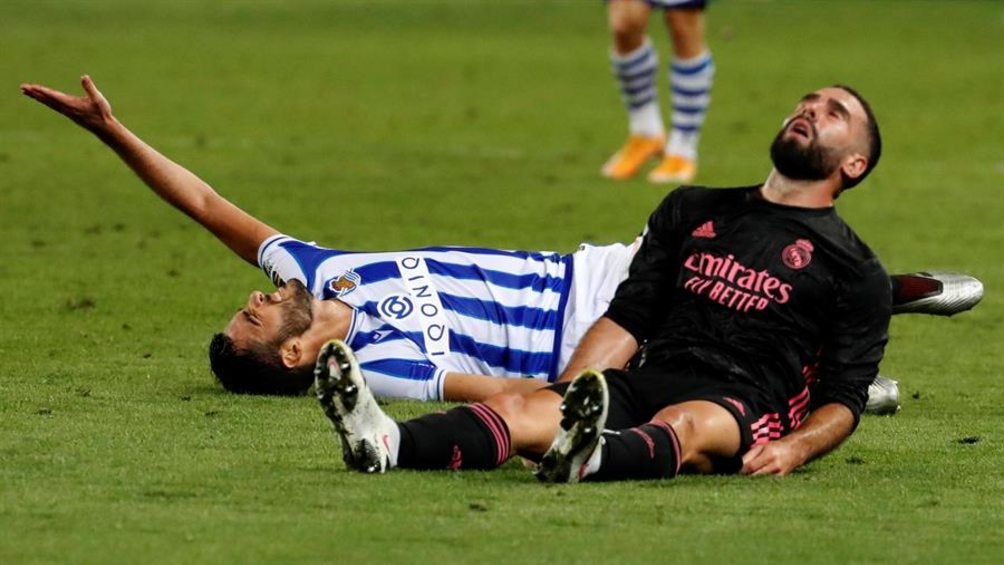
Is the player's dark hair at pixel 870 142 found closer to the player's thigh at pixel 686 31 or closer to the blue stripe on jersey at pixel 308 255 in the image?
the blue stripe on jersey at pixel 308 255

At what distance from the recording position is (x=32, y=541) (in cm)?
443

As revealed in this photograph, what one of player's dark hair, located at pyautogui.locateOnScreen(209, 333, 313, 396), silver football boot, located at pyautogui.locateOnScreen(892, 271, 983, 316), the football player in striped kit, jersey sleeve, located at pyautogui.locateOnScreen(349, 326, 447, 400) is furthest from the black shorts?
the football player in striped kit

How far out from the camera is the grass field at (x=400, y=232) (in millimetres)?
4672

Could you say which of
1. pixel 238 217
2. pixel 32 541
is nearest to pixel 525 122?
pixel 238 217

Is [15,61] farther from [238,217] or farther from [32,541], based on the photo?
[32,541]

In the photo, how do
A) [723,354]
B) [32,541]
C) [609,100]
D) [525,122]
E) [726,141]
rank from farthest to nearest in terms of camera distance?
[609,100] → [525,122] → [726,141] → [723,354] → [32,541]

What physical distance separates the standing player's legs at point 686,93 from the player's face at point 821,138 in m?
7.39

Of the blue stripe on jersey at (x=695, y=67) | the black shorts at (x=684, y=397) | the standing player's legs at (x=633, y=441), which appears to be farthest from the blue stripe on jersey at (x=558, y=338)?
the blue stripe on jersey at (x=695, y=67)

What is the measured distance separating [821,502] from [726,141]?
10253 millimetres

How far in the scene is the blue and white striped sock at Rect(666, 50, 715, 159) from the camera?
13.2 meters

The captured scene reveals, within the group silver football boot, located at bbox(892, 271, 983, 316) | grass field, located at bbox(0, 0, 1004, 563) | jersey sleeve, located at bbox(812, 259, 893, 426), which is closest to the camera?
grass field, located at bbox(0, 0, 1004, 563)

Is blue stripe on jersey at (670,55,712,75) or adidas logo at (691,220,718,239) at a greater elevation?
blue stripe on jersey at (670,55,712,75)

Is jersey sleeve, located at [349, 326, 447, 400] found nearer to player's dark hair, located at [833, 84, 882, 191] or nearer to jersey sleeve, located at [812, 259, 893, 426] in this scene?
jersey sleeve, located at [812, 259, 893, 426]

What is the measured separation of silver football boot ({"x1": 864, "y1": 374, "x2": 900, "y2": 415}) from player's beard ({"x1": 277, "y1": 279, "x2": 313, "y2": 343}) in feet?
5.70
